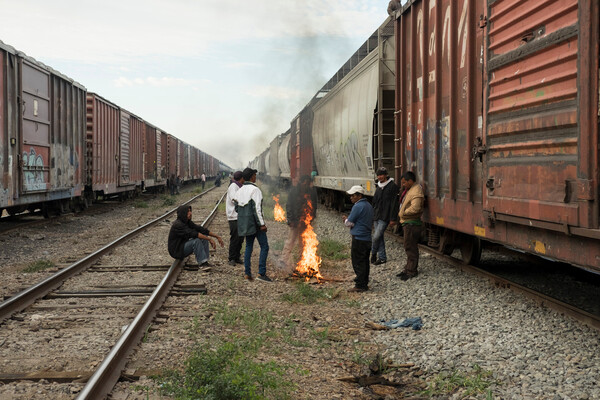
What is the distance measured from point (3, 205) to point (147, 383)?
8340 mm

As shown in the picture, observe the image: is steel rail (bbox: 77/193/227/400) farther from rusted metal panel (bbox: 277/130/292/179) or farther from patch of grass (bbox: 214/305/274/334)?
rusted metal panel (bbox: 277/130/292/179)

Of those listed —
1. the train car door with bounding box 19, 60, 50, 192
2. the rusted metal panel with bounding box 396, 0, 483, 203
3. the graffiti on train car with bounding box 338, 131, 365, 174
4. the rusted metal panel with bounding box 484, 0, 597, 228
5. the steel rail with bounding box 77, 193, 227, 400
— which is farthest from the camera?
the graffiti on train car with bounding box 338, 131, 365, 174

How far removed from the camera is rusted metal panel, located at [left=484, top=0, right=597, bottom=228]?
4.34 meters

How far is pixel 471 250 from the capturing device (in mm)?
8242

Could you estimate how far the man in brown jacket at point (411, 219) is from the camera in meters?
7.95

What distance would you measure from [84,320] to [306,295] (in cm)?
276

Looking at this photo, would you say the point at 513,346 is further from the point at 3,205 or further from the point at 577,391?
the point at 3,205

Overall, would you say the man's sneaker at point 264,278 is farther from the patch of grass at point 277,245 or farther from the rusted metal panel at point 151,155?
the rusted metal panel at point 151,155

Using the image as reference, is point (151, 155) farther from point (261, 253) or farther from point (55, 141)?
point (261, 253)

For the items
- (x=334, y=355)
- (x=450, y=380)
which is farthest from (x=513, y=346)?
(x=334, y=355)

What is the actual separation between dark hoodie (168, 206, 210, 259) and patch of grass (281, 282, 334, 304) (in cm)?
227

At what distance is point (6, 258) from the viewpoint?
10000mm

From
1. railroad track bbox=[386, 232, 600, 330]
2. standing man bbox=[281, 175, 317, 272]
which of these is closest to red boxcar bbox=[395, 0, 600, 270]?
railroad track bbox=[386, 232, 600, 330]

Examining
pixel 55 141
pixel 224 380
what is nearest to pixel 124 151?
pixel 55 141
